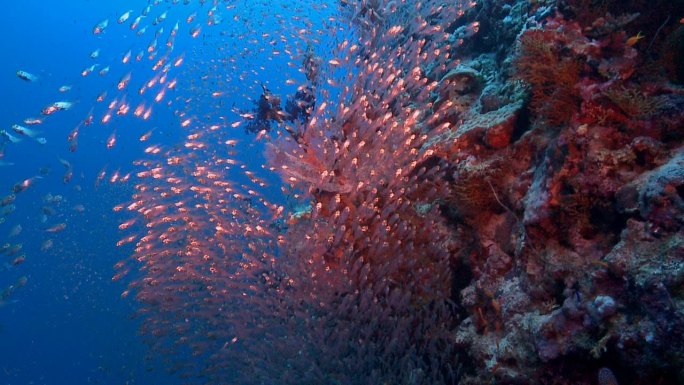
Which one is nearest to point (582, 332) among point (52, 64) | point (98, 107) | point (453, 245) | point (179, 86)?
point (453, 245)

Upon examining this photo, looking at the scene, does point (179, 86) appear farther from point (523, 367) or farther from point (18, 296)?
point (18, 296)

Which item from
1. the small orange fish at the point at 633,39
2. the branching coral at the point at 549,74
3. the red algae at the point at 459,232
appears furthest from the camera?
the branching coral at the point at 549,74

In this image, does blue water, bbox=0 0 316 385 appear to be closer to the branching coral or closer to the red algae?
the red algae

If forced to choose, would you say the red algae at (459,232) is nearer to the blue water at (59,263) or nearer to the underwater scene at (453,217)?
the underwater scene at (453,217)

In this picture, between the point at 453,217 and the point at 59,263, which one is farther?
the point at 59,263

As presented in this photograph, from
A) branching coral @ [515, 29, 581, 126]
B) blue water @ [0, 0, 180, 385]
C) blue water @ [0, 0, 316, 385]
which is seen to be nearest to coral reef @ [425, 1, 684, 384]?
branching coral @ [515, 29, 581, 126]

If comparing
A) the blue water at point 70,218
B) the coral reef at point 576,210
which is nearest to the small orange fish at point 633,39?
the coral reef at point 576,210

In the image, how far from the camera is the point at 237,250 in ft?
27.3

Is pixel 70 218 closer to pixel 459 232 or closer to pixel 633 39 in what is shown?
pixel 459 232

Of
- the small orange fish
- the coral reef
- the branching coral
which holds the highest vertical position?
the branching coral

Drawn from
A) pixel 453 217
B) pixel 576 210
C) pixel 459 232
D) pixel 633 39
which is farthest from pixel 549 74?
pixel 459 232

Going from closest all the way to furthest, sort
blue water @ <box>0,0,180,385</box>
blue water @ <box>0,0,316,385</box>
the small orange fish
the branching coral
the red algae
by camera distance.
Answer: the red algae < the small orange fish < the branching coral < blue water @ <box>0,0,316,385</box> < blue water @ <box>0,0,180,385</box>

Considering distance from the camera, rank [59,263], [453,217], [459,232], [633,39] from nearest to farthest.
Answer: [633,39], [459,232], [453,217], [59,263]

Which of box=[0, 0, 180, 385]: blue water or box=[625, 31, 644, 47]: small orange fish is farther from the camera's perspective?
box=[0, 0, 180, 385]: blue water
